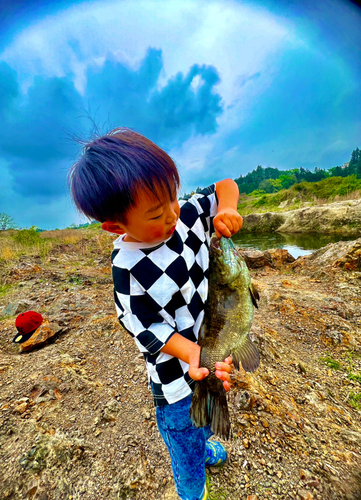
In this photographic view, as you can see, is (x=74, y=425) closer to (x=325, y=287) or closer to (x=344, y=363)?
(x=344, y=363)

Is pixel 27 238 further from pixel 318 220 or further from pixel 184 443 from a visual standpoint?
pixel 318 220

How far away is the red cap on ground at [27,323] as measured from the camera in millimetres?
3564

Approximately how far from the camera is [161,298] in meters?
1.29

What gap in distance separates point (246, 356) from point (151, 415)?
5.30 ft

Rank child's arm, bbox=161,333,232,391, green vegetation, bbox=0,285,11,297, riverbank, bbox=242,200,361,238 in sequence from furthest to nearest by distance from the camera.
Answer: riverbank, bbox=242,200,361,238, green vegetation, bbox=0,285,11,297, child's arm, bbox=161,333,232,391

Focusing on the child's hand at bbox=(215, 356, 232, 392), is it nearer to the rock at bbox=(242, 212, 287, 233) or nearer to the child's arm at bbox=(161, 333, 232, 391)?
the child's arm at bbox=(161, 333, 232, 391)

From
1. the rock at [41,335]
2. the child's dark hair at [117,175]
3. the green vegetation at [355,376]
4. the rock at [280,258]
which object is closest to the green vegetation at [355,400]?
the green vegetation at [355,376]

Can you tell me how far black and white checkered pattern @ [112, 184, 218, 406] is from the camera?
1.25 m

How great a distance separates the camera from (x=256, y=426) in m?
2.15

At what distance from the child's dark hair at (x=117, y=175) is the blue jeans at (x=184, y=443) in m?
1.23

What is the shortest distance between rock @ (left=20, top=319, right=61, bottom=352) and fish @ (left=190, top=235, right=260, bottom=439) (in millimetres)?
3268

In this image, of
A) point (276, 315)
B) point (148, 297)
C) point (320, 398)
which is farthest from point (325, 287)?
point (148, 297)

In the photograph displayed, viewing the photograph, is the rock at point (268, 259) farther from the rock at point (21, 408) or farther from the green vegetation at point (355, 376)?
the rock at point (21, 408)

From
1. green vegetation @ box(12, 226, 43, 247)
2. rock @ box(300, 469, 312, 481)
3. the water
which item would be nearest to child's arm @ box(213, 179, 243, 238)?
rock @ box(300, 469, 312, 481)
